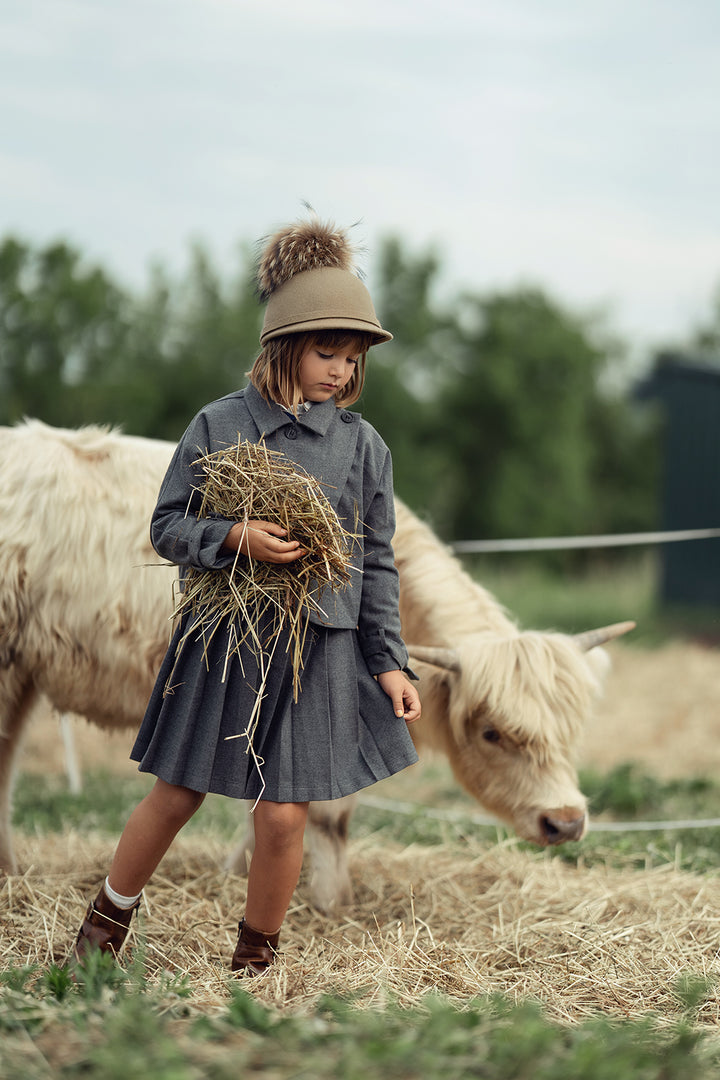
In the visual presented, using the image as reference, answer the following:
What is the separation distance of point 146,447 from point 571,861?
103 inches

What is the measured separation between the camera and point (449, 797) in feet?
21.8

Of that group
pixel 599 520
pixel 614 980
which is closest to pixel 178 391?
pixel 599 520

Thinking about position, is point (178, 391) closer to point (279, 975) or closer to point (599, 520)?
point (599, 520)

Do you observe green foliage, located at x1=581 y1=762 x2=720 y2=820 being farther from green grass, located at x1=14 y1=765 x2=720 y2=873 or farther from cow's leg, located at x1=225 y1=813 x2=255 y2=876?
cow's leg, located at x1=225 y1=813 x2=255 y2=876

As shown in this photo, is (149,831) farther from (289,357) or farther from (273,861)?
(289,357)

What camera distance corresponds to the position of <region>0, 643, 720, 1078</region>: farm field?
73.1 inches

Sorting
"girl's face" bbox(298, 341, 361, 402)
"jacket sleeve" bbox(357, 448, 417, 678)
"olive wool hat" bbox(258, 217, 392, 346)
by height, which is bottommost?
"jacket sleeve" bbox(357, 448, 417, 678)

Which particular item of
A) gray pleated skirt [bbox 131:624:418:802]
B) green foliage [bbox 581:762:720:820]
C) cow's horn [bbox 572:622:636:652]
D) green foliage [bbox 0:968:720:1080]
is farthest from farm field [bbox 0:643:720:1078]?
cow's horn [bbox 572:622:636:652]

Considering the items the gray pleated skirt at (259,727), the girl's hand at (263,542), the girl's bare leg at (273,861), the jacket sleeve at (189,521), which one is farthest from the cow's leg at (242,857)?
the girl's hand at (263,542)

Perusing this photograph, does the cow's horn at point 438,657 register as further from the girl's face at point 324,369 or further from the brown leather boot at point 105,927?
the brown leather boot at point 105,927

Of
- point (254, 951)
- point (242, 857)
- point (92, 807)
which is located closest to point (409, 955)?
point (254, 951)

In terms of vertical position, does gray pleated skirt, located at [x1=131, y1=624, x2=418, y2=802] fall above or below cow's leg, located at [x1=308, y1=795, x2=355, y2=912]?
above

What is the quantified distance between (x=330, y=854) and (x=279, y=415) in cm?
188

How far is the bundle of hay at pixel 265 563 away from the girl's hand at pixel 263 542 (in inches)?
1.1
